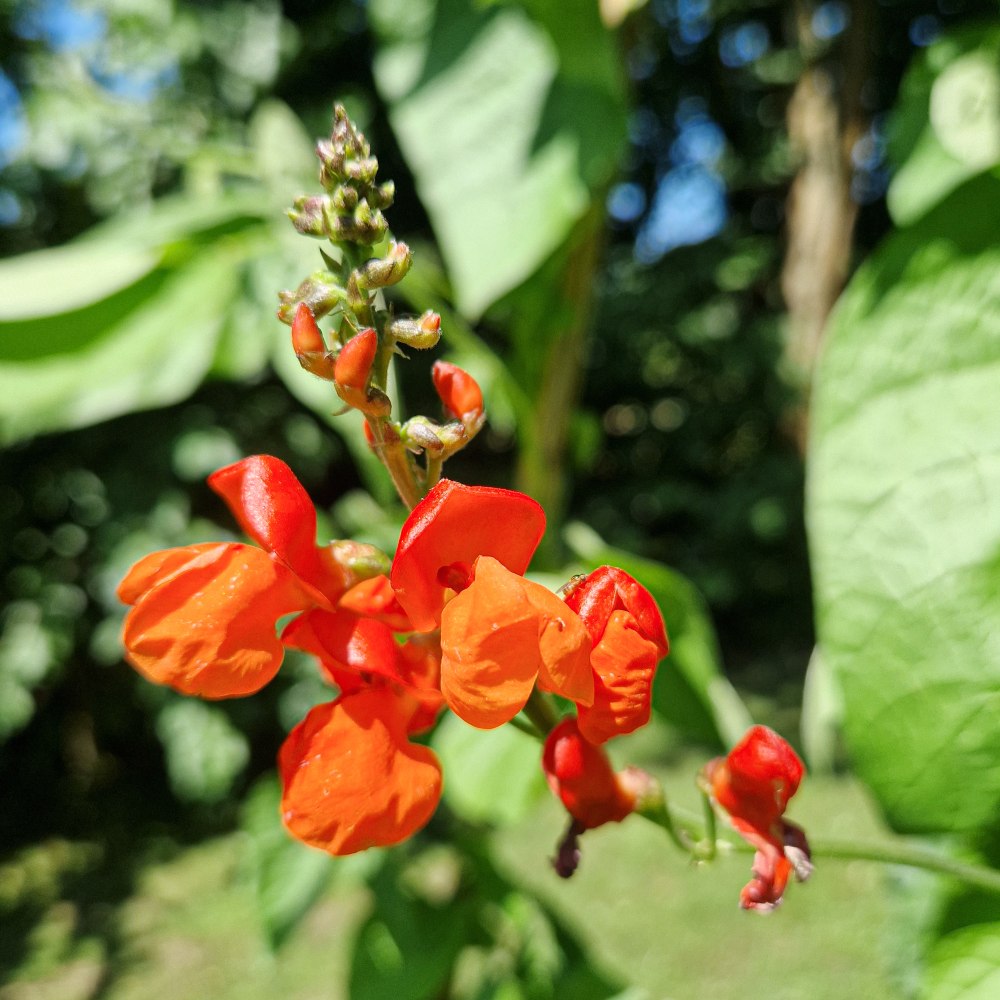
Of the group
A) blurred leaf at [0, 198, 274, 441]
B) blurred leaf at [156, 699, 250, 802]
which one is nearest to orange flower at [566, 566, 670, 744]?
blurred leaf at [0, 198, 274, 441]

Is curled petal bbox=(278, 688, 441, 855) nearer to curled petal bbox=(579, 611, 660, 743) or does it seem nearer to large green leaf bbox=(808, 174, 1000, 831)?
curled petal bbox=(579, 611, 660, 743)

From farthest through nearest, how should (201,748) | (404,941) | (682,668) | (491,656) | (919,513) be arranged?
(201,748) → (404,941) → (682,668) → (919,513) → (491,656)

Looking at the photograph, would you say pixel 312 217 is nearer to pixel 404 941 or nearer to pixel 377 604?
pixel 377 604

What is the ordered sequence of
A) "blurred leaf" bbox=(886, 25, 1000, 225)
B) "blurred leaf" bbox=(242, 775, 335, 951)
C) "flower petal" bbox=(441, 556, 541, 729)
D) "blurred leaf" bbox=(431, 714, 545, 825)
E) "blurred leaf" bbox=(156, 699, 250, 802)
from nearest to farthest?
"flower petal" bbox=(441, 556, 541, 729), "blurred leaf" bbox=(886, 25, 1000, 225), "blurred leaf" bbox=(431, 714, 545, 825), "blurred leaf" bbox=(242, 775, 335, 951), "blurred leaf" bbox=(156, 699, 250, 802)

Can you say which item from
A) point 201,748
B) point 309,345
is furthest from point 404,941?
point 201,748

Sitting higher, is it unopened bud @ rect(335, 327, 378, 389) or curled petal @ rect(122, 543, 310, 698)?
unopened bud @ rect(335, 327, 378, 389)

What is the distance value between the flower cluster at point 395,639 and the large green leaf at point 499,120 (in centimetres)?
34

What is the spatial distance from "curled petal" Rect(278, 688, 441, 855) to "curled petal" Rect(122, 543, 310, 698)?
0.03 m

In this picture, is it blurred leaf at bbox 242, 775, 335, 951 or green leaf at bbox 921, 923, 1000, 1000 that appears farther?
blurred leaf at bbox 242, 775, 335, 951

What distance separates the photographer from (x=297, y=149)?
926 mm

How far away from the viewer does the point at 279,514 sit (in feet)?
1.09

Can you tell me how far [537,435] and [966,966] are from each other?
1.64 ft

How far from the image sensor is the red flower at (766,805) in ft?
1.07

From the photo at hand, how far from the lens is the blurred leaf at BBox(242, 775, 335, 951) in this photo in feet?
2.53
